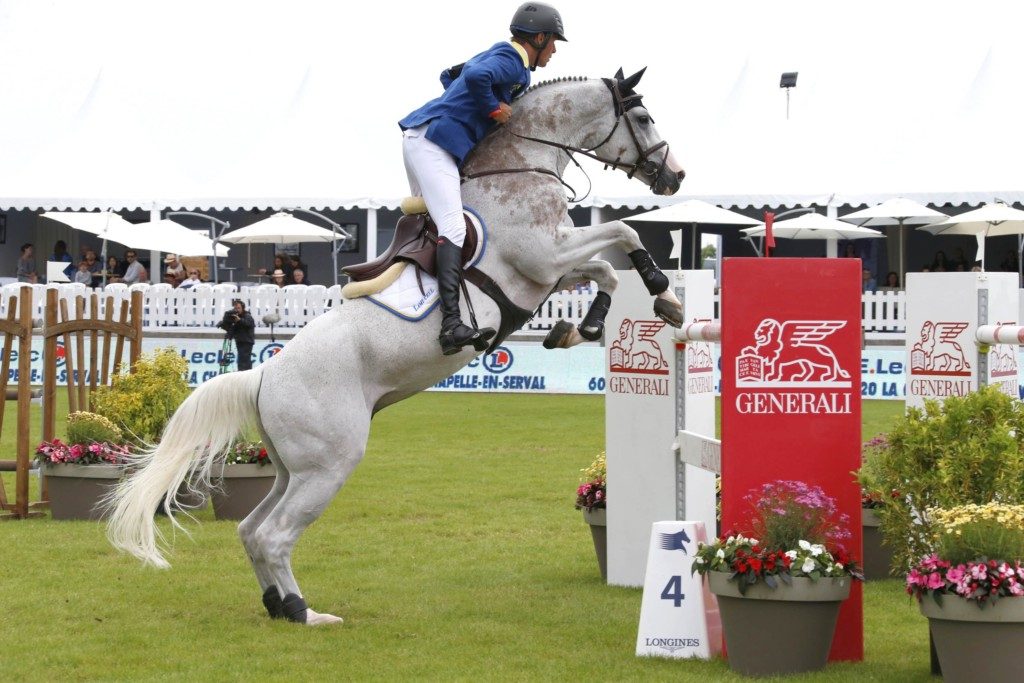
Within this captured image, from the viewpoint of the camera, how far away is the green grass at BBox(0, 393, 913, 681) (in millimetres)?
5438

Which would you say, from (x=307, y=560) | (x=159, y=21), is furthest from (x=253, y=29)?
(x=307, y=560)

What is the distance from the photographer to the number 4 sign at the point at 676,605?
5512 mm

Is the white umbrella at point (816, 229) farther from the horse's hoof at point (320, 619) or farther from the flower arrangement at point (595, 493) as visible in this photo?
the horse's hoof at point (320, 619)

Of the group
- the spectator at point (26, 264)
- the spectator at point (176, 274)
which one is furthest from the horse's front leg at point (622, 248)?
the spectator at point (26, 264)

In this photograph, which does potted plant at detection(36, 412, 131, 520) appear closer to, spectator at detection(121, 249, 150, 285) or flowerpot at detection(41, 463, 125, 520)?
flowerpot at detection(41, 463, 125, 520)

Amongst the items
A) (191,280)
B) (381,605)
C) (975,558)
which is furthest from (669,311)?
(191,280)

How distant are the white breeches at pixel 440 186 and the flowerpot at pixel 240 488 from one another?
3.47 m

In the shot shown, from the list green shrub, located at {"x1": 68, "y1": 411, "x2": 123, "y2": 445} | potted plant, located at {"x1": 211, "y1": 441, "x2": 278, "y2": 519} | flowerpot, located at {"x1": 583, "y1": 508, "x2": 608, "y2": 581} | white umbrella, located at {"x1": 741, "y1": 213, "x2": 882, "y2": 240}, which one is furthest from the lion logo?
white umbrella, located at {"x1": 741, "y1": 213, "x2": 882, "y2": 240}

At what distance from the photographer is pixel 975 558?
4445mm

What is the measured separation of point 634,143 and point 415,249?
121 cm

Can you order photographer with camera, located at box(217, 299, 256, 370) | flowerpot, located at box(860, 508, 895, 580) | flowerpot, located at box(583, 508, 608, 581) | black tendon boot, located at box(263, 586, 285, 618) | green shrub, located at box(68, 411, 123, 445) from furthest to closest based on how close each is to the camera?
photographer with camera, located at box(217, 299, 256, 370)
green shrub, located at box(68, 411, 123, 445)
flowerpot, located at box(583, 508, 608, 581)
flowerpot, located at box(860, 508, 895, 580)
black tendon boot, located at box(263, 586, 285, 618)

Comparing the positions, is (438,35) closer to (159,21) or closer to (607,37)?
(607,37)

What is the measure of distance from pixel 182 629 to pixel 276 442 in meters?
0.91

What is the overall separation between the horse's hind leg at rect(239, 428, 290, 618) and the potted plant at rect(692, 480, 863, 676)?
2132 millimetres
